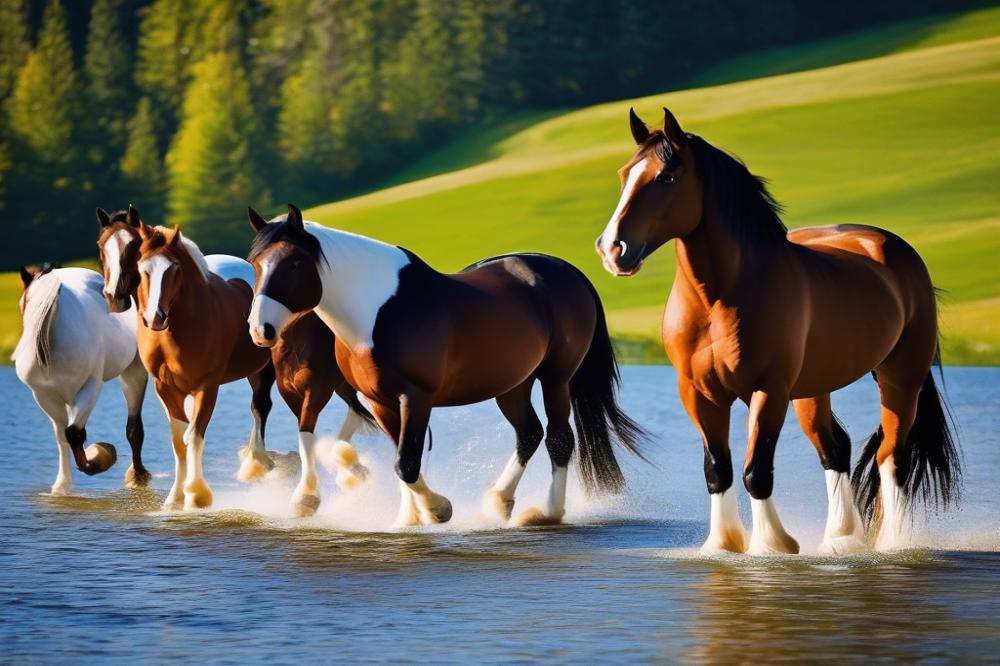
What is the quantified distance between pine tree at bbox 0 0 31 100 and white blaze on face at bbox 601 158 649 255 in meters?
61.8

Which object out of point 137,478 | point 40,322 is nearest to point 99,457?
point 137,478

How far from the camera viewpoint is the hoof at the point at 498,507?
10.8m

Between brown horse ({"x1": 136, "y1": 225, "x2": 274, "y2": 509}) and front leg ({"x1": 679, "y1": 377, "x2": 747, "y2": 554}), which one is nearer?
front leg ({"x1": 679, "y1": 377, "x2": 747, "y2": 554})

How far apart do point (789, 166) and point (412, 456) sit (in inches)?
1776

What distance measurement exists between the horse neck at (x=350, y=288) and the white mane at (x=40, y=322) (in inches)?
143

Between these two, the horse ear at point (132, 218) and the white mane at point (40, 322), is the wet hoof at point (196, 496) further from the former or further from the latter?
the white mane at point (40, 322)

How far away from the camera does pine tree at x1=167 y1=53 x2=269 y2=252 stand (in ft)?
197

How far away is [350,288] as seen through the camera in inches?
384

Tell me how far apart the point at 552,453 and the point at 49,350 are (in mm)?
4096

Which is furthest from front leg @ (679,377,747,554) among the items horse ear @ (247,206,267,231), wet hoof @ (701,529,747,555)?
horse ear @ (247,206,267,231)

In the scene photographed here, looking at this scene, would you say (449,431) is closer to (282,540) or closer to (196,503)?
(196,503)

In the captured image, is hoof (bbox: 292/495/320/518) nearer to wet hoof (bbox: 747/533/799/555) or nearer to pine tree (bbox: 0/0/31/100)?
wet hoof (bbox: 747/533/799/555)

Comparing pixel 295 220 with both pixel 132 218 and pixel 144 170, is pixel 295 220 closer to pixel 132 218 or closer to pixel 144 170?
pixel 132 218

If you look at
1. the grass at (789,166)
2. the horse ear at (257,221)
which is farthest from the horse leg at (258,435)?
the grass at (789,166)
